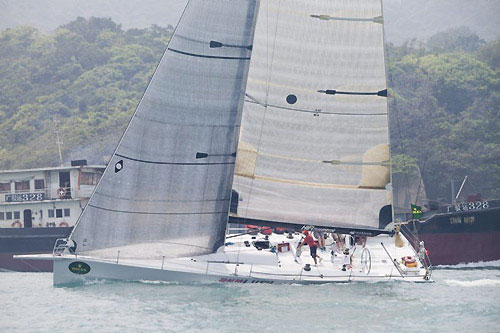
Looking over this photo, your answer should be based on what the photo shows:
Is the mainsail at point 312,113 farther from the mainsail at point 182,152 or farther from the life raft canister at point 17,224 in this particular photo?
the life raft canister at point 17,224

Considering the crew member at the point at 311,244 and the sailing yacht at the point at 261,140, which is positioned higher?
the sailing yacht at the point at 261,140

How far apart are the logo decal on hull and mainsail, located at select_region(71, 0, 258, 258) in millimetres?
453

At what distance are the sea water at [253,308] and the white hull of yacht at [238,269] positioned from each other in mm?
264

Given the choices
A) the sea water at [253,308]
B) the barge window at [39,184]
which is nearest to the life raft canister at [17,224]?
the barge window at [39,184]

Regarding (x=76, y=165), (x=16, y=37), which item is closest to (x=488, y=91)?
(x=76, y=165)

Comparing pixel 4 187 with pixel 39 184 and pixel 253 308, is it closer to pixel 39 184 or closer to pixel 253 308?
pixel 39 184

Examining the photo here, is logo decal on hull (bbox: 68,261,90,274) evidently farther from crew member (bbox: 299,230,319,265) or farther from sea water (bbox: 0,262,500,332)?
crew member (bbox: 299,230,319,265)

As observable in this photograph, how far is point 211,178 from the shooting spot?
28203 mm

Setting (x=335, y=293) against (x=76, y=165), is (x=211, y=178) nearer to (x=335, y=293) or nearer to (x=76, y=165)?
(x=335, y=293)

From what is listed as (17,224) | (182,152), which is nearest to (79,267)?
(182,152)

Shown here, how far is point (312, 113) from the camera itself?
28.3 metres

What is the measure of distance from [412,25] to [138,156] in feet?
568

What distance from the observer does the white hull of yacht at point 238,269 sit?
2709 centimetres

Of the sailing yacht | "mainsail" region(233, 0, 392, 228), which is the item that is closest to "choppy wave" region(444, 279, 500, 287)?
the sailing yacht
